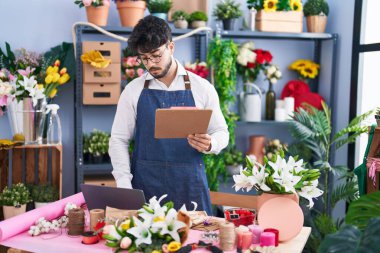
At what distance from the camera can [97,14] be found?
404 cm

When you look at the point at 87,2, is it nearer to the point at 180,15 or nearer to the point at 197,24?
the point at 180,15

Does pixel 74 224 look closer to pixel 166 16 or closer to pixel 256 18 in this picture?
pixel 166 16

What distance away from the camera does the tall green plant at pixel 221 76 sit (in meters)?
4.11

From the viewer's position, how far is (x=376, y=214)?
2426 millimetres

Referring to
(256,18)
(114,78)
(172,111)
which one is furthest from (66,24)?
(172,111)

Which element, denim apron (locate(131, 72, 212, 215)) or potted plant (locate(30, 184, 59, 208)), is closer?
denim apron (locate(131, 72, 212, 215))

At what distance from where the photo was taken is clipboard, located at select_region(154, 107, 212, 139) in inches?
87.7

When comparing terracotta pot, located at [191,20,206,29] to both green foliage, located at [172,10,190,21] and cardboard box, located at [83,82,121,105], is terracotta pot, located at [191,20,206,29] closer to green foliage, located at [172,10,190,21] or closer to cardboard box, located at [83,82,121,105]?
green foliage, located at [172,10,190,21]

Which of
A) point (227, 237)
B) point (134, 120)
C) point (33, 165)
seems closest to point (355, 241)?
point (227, 237)

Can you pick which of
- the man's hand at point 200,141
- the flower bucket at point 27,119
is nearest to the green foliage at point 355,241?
the man's hand at point 200,141

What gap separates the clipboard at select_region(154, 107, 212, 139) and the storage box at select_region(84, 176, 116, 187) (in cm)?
182

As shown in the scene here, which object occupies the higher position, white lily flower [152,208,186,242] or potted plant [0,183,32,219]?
white lily flower [152,208,186,242]

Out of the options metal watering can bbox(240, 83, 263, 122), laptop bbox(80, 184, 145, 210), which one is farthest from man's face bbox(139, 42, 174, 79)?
metal watering can bbox(240, 83, 263, 122)

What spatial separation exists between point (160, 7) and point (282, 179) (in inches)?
100
